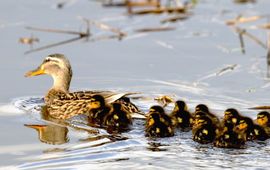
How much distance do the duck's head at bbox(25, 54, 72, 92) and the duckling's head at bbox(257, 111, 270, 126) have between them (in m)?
2.45

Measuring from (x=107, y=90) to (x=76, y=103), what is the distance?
37.6 inches

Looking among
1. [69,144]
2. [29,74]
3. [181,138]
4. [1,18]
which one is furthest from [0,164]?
[1,18]

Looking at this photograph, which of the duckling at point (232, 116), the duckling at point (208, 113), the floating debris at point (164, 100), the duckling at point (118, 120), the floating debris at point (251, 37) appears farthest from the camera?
the floating debris at point (251, 37)

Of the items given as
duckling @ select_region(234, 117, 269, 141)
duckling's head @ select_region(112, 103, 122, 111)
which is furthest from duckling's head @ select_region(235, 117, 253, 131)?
duckling's head @ select_region(112, 103, 122, 111)

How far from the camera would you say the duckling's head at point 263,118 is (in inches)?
369

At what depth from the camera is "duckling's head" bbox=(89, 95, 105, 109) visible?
1008 centimetres

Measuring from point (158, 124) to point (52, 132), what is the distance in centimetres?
104

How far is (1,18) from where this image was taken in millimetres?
14125

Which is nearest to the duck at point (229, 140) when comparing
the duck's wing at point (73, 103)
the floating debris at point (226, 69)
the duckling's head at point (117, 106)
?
the duckling's head at point (117, 106)

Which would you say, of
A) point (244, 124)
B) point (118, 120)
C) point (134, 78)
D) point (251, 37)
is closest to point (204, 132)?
point (244, 124)

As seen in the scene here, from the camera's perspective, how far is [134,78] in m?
11.6

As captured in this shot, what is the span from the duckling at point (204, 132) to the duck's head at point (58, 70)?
2.33 meters

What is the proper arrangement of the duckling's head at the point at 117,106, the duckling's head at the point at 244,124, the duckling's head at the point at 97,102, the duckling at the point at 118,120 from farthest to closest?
the duckling's head at the point at 97,102 < the duckling's head at the point at 117,106 < the duckling at the point at 118,120 < the duckling's head at the point at 244,124

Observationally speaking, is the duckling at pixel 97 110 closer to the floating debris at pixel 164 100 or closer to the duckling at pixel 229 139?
the floating debris at pixel 164 100
